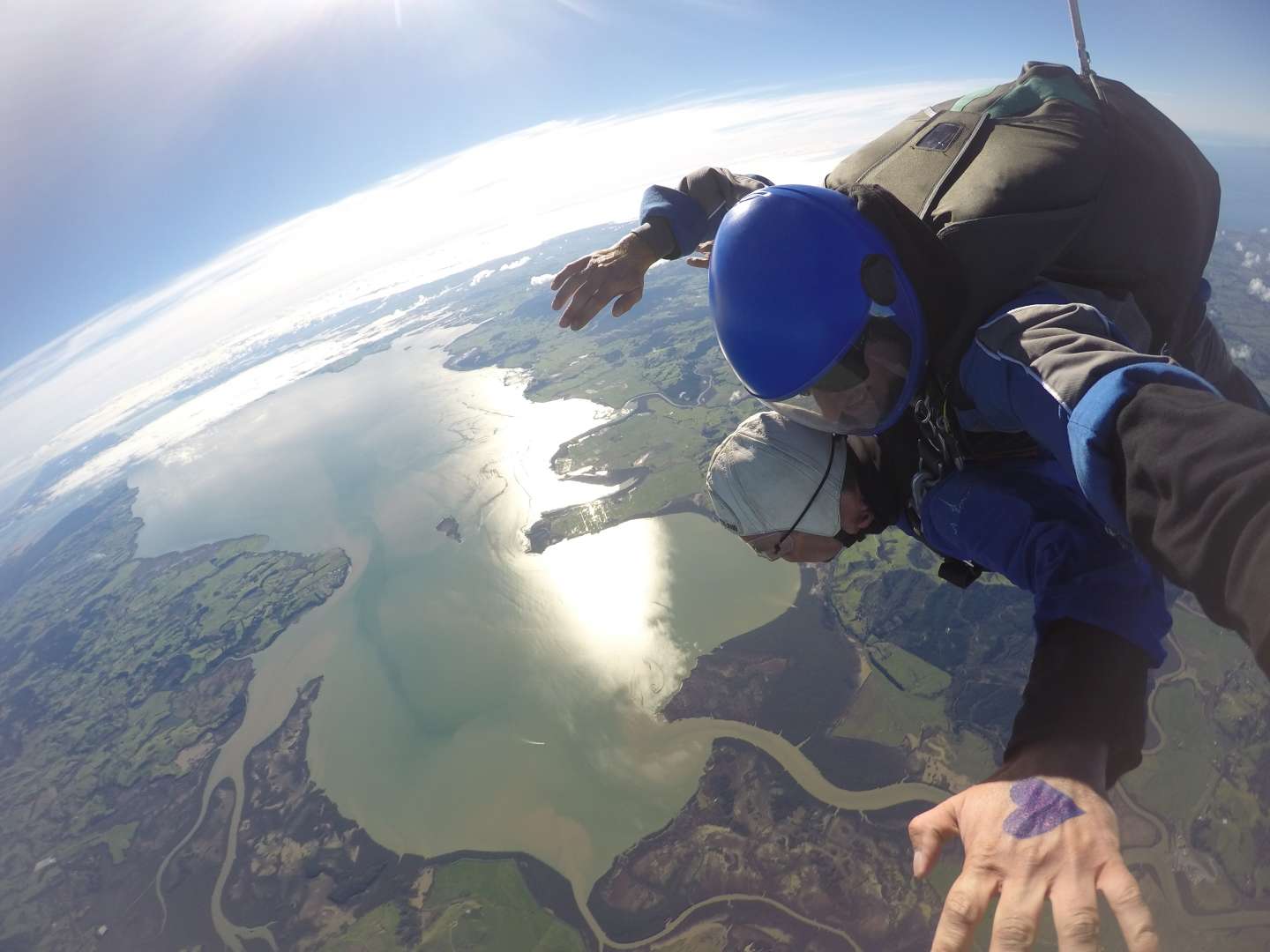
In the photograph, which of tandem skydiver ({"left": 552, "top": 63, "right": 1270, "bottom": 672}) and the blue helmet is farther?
the blue helmet

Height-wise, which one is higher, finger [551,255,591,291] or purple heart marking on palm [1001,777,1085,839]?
finger [551,255,591,291]

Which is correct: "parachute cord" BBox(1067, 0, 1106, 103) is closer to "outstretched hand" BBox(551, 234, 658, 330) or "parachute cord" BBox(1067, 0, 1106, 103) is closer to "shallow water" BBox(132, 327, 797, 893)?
"outstretched hand" BBox(551, 234, 658, 330)

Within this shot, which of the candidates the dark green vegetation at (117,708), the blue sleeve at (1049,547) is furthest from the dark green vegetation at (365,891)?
the blue sleeve at (1049,547)

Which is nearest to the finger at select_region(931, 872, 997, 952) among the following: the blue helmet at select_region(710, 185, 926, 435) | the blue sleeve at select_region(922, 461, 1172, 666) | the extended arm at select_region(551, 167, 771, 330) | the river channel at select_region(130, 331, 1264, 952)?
the blue sleeve at select_region(922, 461, 1172, 666)

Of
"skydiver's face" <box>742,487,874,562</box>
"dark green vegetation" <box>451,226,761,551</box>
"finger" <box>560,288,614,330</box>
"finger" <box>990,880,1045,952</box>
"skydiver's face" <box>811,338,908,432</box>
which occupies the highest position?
"finger" <box>560,288,614,330</box>

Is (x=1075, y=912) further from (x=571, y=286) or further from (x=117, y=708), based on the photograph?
(x=117, y=708)

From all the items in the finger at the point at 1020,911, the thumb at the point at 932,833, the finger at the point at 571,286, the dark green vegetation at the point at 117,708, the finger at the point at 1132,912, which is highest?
the finger at the point at 571,286

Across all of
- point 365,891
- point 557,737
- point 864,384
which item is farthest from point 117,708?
point 864,384

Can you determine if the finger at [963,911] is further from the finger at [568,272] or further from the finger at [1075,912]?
the finger at [568,272]
